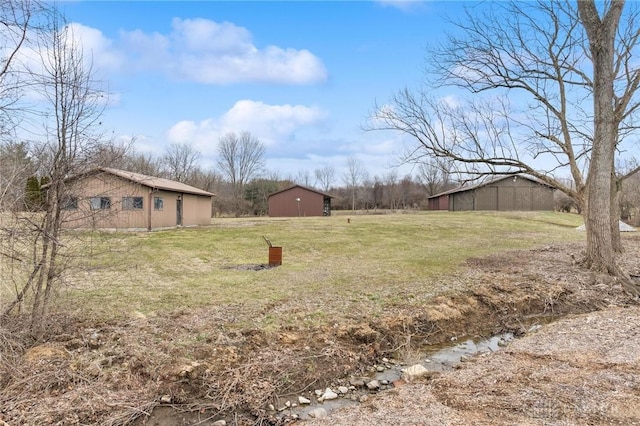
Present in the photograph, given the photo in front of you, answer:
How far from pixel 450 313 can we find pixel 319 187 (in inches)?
2228

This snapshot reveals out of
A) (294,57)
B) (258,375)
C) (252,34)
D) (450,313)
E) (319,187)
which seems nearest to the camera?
(258,375)

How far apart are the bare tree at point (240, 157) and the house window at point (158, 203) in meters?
33.7

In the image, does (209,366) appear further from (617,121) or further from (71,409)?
(617,121)

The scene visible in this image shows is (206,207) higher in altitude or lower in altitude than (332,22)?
lower

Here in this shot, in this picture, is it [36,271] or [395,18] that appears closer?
[36,271]

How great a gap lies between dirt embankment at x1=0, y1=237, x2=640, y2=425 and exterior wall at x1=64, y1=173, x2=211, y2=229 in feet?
4.80

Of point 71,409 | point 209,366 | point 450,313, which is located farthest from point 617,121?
point 71,409

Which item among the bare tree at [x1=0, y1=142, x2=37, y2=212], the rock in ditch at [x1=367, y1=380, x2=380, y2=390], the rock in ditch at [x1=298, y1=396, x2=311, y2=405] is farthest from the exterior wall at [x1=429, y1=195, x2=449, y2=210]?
the bare tree at [x1=0, y1=142, x2=37, y2=212]

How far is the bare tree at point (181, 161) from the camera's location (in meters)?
46.6

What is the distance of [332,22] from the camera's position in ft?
38.8

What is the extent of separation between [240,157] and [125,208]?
2003 inches

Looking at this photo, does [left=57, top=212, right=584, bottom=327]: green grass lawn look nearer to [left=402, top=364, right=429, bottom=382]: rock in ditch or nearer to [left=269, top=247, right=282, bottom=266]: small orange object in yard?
[left=269, top=247, right=282, bottom=266]: small orange object in yard

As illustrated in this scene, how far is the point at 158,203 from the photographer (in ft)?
65.2

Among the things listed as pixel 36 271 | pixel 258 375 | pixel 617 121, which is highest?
pixel 617 121
